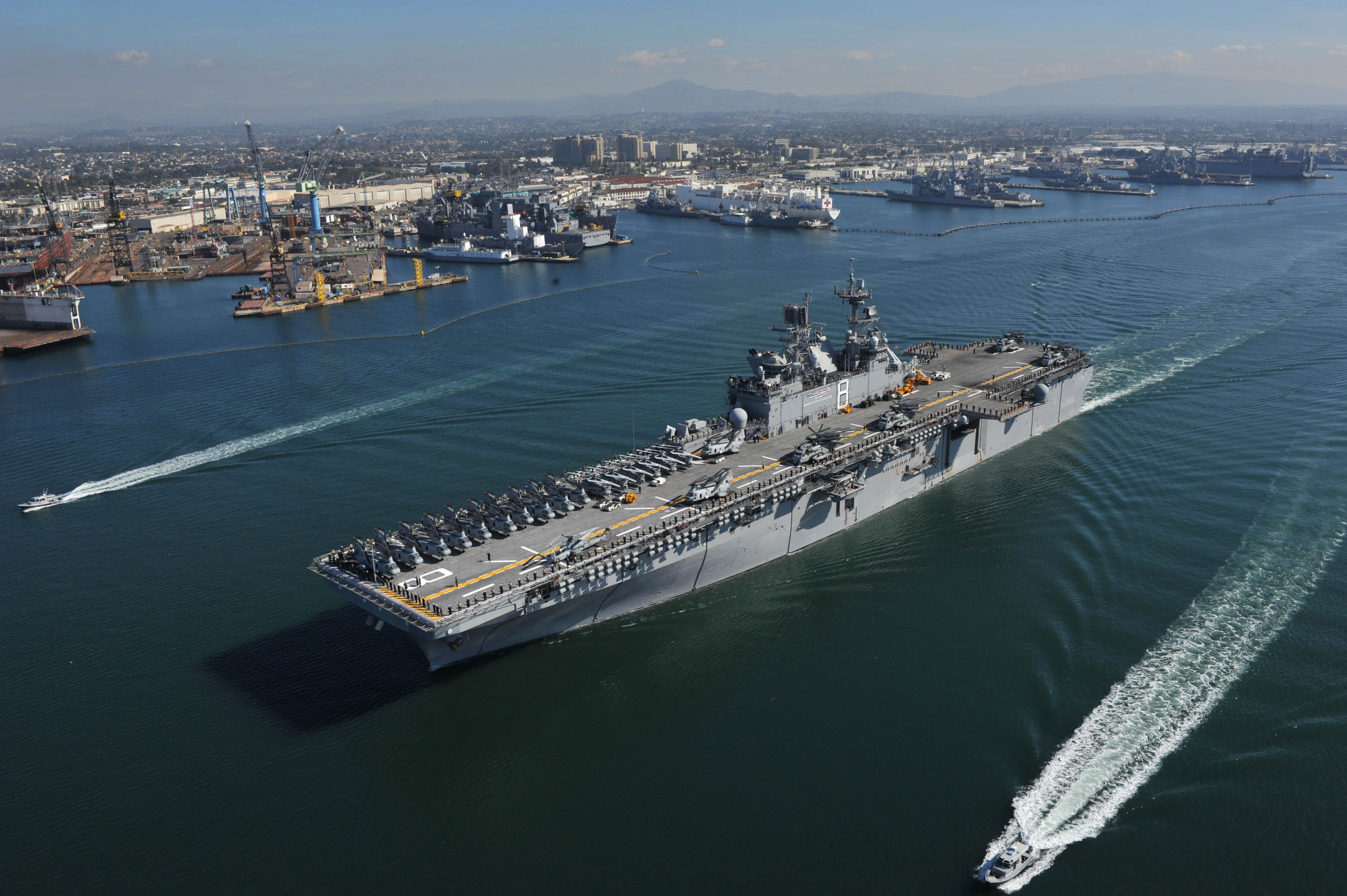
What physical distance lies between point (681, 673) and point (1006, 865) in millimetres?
11092

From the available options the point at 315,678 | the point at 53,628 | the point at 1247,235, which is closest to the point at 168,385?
the point at 53,628

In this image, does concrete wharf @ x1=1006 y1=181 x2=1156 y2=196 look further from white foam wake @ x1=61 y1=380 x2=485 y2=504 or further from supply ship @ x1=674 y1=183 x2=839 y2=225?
white foam wake @ x1=61 y1=380 x2=485 y2=504

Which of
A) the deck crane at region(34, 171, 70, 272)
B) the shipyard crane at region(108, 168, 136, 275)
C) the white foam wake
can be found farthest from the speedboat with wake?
the deck crane at region(34, 171, 70, 272)

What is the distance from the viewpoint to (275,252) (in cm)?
9212

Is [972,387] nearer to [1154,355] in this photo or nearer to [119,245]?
[1154,355]

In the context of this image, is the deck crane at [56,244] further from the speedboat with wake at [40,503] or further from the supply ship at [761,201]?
the supply ship at [761,201]

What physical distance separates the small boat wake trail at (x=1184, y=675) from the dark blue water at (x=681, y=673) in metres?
0.12

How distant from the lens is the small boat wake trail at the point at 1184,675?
21.7m

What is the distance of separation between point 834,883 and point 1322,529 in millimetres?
27961

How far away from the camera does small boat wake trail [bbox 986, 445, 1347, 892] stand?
21.7 m

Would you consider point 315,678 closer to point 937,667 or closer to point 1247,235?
point 937,667

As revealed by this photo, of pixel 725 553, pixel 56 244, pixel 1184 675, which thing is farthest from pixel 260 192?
pixel 1184 675

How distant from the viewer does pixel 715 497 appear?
107ft

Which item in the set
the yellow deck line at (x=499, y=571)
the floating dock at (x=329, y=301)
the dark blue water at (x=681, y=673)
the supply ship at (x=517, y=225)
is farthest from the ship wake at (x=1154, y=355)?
the supply ship at (x=517, y=225)
